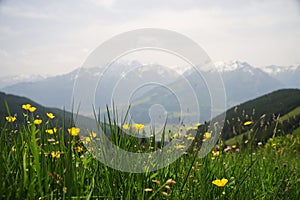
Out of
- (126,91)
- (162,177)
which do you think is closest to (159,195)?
(162,177)

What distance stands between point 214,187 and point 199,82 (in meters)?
0.86

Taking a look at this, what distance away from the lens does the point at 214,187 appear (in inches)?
97.9

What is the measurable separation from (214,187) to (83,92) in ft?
4.17

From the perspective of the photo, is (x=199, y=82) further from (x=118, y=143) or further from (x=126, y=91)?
(x=118, y=143)

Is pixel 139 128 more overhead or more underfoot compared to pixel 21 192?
more overhead

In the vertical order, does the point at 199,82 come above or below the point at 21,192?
above

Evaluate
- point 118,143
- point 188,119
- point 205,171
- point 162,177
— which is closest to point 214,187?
point 205,171

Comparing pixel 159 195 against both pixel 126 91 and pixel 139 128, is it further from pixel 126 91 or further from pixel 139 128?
pixel 126 91

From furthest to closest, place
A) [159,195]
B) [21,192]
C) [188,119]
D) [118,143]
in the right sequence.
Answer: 1. [188,119]
2. [118,143]
3. [159,195]
4. [21,192]

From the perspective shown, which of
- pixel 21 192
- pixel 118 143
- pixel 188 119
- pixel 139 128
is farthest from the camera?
pixel 188 119

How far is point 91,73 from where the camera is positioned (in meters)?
2.44

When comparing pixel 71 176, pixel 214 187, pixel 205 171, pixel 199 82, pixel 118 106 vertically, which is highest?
pixel 199 82

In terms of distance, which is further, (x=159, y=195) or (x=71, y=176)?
(x=159, y=195)

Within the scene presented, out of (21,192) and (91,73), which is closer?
(21,192)
